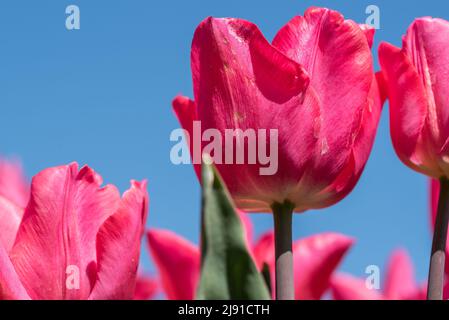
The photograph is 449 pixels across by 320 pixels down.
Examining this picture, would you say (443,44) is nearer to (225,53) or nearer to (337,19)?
(337,19)

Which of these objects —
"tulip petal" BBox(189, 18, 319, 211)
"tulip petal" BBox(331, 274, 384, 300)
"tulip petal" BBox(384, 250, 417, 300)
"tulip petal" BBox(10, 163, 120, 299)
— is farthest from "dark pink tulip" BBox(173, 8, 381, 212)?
"tulip petal" BBox(384, 250, 417, 300)

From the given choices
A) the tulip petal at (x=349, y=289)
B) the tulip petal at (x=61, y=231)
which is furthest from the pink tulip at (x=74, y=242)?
the tulip petal at (x=349, y=289)

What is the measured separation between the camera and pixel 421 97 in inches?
28.4

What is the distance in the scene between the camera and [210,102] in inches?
27.4

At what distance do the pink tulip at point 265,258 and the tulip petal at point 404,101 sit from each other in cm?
31

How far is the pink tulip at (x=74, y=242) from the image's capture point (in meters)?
0.68

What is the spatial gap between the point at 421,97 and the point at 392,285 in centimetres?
90

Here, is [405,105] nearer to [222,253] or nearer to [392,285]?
A: [222,253]

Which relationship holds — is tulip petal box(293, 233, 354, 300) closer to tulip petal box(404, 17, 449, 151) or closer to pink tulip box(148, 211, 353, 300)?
pink tulip box(148, 211, 353, 300)

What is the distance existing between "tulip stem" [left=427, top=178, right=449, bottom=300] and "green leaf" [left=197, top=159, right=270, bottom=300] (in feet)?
0.66
